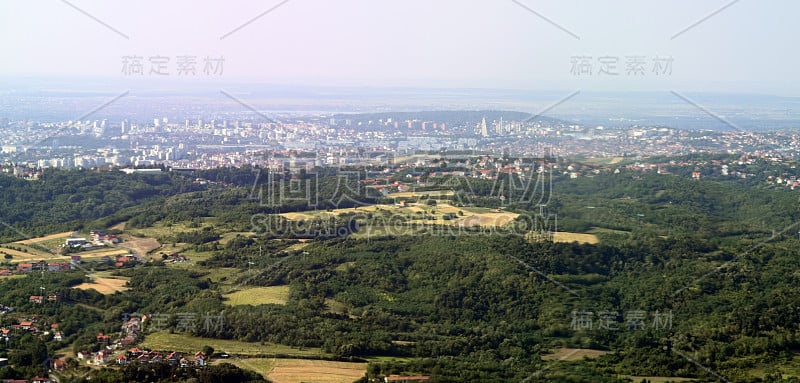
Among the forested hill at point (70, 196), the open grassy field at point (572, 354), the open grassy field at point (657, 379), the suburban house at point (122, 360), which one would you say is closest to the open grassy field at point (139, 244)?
the forested hill at point (70, 196)

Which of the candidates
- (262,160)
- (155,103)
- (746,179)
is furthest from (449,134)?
(155,103)

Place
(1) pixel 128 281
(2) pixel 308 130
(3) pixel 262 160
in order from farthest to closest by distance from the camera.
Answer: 1. (2) pixel 308 130
2. (3) pixel 262 160
3. (1) pixel 128 281

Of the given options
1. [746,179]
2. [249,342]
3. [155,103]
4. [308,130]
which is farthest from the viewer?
[155,103]

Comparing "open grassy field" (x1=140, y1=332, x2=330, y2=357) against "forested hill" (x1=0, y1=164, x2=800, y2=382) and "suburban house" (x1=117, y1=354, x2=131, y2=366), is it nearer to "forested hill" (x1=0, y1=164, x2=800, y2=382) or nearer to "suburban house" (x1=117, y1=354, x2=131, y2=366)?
"forested hill" (x1=0, y1=164, x2=800, y2=382)

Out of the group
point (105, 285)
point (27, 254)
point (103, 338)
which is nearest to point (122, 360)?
point (103, 338)

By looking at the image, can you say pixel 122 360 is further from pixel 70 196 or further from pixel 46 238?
pixel 70 196

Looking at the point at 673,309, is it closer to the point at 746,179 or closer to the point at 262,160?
the point at 746,179

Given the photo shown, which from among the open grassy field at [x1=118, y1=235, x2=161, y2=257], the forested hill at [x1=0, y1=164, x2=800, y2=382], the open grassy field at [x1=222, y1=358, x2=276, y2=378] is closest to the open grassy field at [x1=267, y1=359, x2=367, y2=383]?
the open grassy field at [x1=222, y1=358, x2=276, y2=378]
